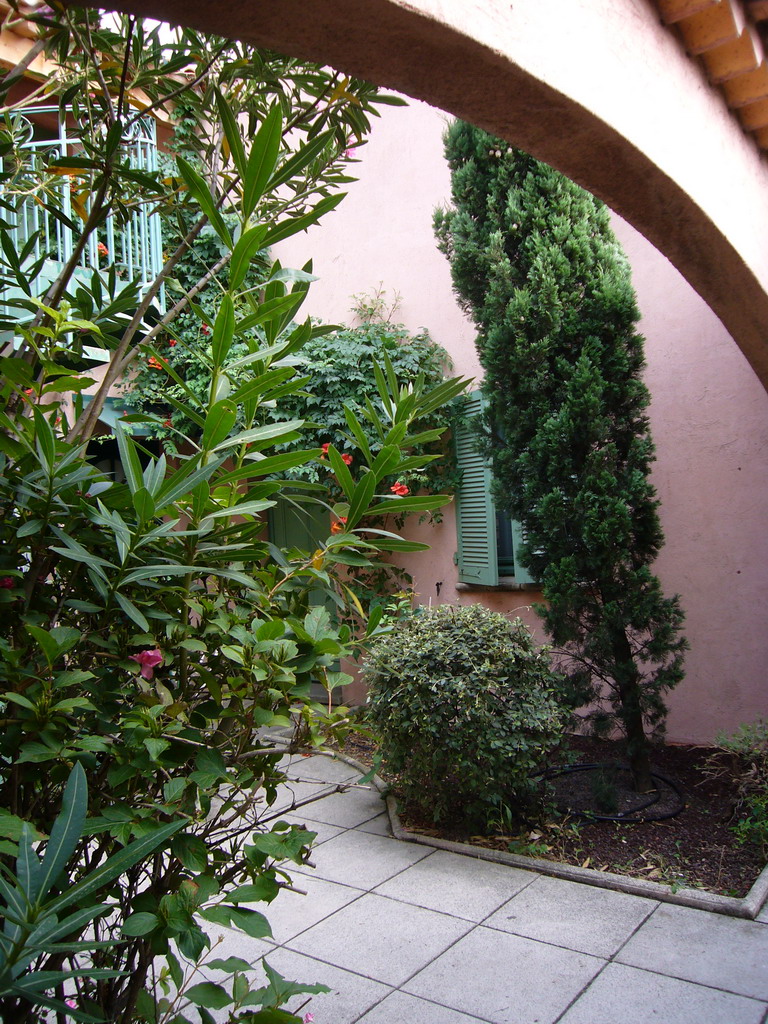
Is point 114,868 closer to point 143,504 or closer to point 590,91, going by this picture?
point 143,504

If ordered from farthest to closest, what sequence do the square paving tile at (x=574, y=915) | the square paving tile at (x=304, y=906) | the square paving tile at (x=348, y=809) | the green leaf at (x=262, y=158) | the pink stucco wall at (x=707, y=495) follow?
the pink stucco wall at (x=707, y=495) < the square paving tile at (x=348, y=809) < the square paving tile at (x=304, y=906) < the square paving tile at (x=574, y=915) < the green leaf at (x=262, y=158)

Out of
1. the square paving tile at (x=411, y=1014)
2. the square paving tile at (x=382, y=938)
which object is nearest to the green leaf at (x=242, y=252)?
the square paving tile at (x=411, y=1014)

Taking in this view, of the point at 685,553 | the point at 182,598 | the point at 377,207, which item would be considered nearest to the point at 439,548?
the point at 685,553

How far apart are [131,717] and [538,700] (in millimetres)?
3498

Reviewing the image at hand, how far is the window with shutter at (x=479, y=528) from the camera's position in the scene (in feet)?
20.6

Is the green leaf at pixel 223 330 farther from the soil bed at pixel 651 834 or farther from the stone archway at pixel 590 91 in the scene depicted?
the soil bed at pixel 651 834

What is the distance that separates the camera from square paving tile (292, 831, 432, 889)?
3990mm

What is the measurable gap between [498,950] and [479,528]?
12.0 ft

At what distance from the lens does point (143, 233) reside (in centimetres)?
574

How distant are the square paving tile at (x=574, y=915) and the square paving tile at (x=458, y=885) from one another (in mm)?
92

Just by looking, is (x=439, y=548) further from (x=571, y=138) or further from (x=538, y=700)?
(x=571, y=138)

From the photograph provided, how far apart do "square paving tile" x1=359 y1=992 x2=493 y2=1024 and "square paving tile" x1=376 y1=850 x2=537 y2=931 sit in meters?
0.68

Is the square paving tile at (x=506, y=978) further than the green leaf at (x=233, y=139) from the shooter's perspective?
Yes

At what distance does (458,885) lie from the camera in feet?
12.6
